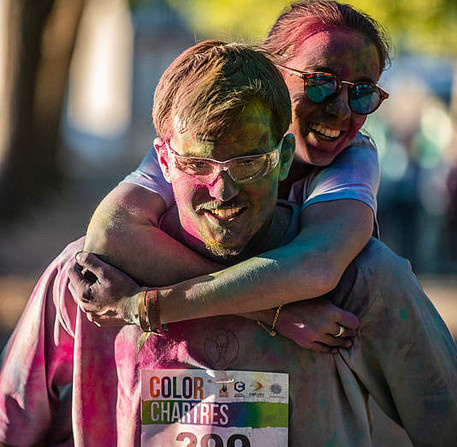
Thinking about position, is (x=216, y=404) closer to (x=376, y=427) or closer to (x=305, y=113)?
(x=305, y=113)

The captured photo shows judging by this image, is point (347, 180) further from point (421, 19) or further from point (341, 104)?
point (421, 19)

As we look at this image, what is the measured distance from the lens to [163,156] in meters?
2.47

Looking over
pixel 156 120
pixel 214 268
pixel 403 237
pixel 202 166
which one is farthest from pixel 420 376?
pixel 403 237

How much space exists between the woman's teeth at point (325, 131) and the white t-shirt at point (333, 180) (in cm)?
10

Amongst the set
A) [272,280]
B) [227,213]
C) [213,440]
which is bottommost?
[213,440]

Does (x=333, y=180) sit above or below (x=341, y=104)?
below

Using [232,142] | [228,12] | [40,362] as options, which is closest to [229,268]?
[232,142]

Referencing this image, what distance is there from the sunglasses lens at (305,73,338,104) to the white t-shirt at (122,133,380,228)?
22 cm

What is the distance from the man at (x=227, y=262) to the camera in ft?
7.61

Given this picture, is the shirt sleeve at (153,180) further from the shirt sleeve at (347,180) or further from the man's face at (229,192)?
the shirt sleeve at (347,180)

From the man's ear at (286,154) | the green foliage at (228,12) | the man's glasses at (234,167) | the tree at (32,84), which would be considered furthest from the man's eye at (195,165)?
the green foliage at (228,12)

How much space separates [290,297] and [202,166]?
0.42 metres

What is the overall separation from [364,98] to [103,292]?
0.95 m

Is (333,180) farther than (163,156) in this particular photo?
Yes
